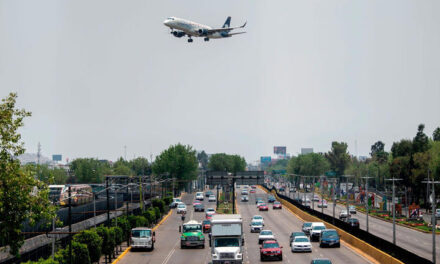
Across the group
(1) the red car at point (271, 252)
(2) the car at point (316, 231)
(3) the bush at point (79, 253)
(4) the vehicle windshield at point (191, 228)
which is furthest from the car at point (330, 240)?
(3) the bush at point (79, 253)

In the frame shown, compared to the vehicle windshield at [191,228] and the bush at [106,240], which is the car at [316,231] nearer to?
the vehicle windshield at [191,228]

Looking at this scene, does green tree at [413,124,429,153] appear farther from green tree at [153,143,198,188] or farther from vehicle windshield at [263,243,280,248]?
Result: vehicle windshield at [263,243,280,248]

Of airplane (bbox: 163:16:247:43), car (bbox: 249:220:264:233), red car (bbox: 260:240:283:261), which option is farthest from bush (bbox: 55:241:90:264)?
airplane (bbox: 163:16:247:43)

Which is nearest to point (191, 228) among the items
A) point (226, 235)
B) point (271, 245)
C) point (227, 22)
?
point (271, 245)

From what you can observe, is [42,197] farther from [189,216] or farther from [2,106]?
[189,216]

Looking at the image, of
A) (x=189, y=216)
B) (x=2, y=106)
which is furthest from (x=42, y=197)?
(x=189, y=216)
